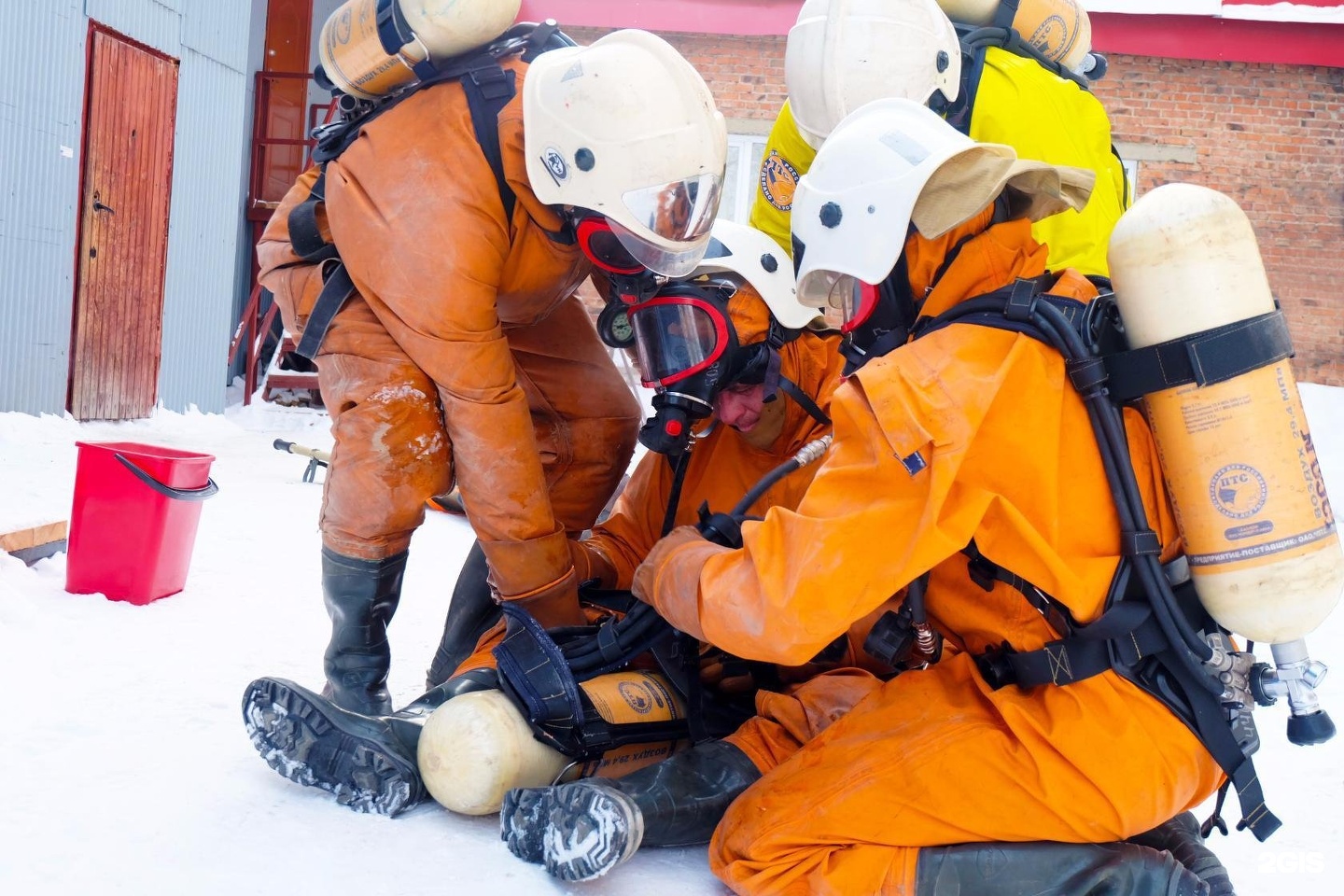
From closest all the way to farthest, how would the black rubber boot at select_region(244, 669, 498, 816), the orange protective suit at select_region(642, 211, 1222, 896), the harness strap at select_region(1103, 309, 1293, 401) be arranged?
the harness strap at select_region(1103, 309, 1293, 401), the orange protective suit at select_region(642, 211, 1222, 896), the black rubber boot at select_region(244, 669, 498, 816)

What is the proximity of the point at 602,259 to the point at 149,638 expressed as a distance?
186 cm

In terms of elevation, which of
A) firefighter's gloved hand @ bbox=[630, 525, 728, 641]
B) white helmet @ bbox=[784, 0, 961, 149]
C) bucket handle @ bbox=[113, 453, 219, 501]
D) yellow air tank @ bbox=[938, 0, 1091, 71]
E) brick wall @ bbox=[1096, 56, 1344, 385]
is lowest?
bucket handle @ bbox=[113, 453, 219, 501]

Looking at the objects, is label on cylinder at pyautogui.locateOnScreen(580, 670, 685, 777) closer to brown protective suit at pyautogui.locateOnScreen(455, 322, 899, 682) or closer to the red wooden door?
brown protective suit at pyautogui.locateOnScreen(455, 322, 899, 682)

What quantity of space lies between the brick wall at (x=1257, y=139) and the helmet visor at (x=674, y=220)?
9478 millimetres

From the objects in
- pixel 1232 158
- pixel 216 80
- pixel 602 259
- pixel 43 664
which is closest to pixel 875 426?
pixel 602 259

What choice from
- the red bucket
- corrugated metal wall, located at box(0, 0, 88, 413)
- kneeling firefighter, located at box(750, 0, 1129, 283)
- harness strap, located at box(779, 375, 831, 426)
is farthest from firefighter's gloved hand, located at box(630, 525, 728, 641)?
corrugated metal wall, located at box(0, 0, 88, 413)

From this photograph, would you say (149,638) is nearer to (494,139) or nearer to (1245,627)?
(494,139)

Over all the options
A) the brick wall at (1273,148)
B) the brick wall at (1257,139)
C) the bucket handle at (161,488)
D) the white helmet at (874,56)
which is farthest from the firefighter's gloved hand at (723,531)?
the brick wall at (1273,148)

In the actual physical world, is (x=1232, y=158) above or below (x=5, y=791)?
above

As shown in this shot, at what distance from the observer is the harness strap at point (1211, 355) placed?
1.97 m

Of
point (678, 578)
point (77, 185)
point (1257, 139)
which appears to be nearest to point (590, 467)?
point (678, 578)

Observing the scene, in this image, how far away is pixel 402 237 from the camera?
2.89 m

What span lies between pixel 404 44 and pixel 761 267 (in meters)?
1.09

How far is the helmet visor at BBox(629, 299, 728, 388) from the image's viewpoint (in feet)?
10.1
